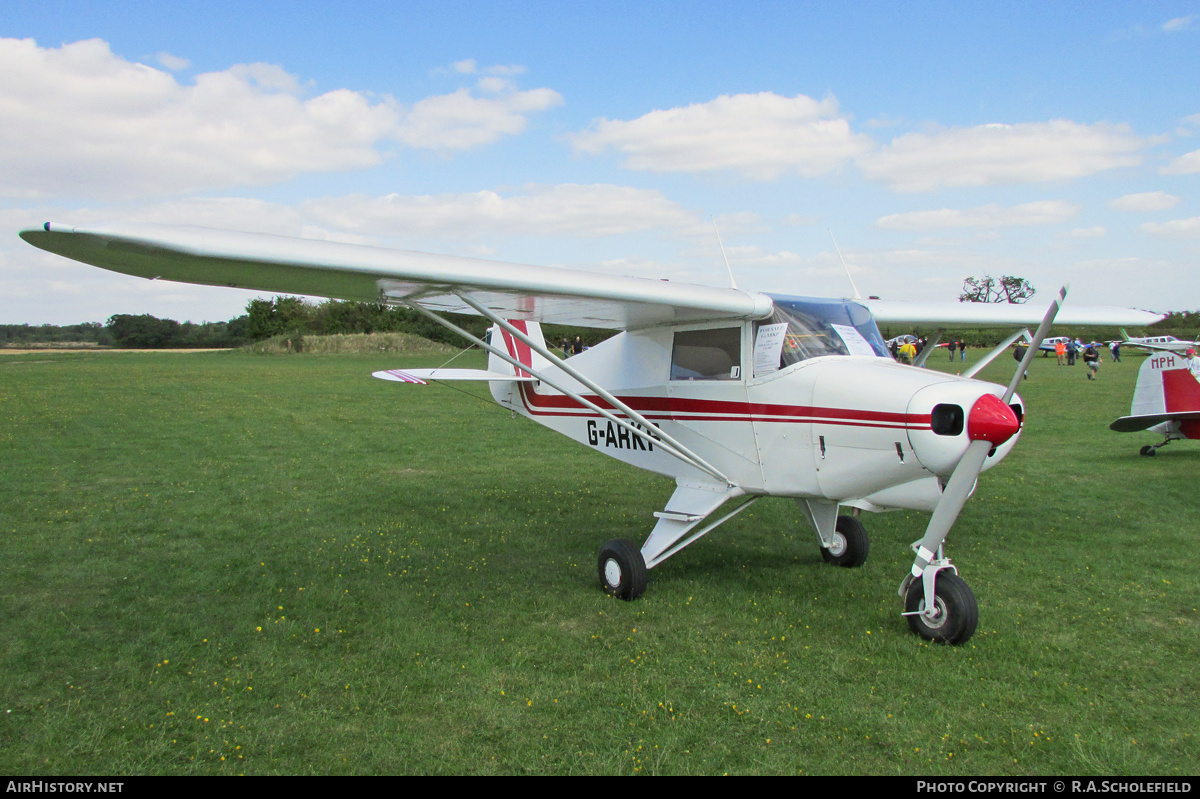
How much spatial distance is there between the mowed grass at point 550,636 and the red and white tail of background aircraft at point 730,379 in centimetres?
66

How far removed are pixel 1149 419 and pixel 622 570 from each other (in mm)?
10241

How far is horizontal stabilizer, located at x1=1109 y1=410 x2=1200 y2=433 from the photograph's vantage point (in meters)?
11.1

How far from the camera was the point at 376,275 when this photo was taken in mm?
4344

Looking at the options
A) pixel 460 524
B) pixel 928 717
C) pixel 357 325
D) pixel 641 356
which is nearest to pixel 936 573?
pixel 928 717

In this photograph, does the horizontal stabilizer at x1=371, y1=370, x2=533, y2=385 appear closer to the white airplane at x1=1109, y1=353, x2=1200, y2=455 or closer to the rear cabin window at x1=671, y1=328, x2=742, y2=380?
the rear cabin window at x1=671, y1=328, x2=742, y2=380

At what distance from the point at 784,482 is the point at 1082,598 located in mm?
2515

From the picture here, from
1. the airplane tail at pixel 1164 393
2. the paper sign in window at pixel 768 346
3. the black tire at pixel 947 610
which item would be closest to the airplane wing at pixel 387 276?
the paper sign in window at pixel 768 346

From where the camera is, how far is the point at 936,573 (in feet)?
15.7

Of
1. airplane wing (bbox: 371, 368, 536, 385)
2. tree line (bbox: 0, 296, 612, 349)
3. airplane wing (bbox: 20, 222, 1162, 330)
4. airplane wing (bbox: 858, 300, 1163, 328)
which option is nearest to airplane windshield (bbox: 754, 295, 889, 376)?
airplane wing (bbox: 20, 222, 1162, 330)

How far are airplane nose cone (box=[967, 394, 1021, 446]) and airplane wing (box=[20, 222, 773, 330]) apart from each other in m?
1.73

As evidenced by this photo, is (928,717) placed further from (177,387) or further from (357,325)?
(357,325)

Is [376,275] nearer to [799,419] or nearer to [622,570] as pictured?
[622,570]
